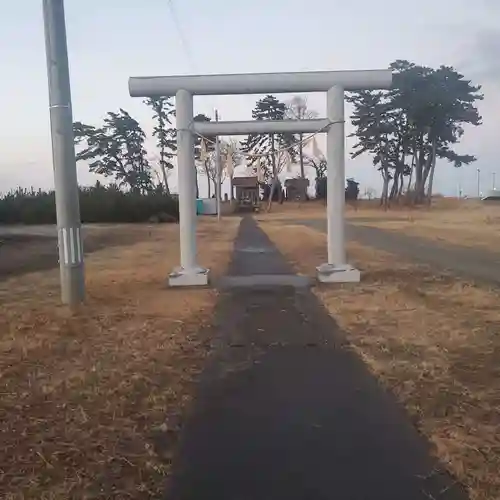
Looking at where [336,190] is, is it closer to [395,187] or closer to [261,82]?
[261,82]

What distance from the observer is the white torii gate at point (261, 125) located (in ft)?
34.2

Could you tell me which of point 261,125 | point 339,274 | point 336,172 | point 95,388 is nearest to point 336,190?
point 336,172

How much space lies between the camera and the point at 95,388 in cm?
500

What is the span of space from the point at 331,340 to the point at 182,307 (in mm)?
2827

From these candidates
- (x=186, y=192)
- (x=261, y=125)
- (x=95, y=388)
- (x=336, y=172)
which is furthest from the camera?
(x=261, y=125)

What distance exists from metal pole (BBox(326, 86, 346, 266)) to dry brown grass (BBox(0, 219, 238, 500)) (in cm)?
255

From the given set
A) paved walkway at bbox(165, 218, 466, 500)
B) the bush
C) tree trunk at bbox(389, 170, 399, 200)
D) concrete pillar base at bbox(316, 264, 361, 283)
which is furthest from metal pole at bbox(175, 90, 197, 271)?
tree trunk at bbox(389, 170, 399, 200)

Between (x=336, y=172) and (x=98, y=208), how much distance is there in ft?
125

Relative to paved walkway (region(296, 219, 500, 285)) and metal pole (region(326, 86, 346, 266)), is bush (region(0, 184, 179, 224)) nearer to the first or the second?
paved walkway (region(296, 219, 500, 285))

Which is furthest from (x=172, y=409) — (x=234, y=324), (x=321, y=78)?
(x=321, y=78)

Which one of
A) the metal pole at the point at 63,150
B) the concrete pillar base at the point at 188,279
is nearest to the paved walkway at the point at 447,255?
the concrete pillar base at the point at 188,279

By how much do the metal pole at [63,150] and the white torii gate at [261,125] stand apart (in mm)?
1844

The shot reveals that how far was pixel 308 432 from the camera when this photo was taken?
4.03 metres

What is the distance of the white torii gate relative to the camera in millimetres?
10438
